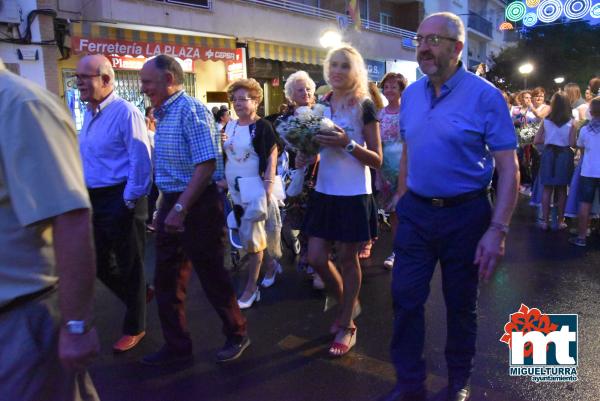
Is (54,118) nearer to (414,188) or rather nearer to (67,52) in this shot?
(414,188)

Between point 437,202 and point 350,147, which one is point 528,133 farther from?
point 437,202

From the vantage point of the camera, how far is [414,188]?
290cm

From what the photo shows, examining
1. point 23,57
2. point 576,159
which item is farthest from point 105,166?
point 23,57

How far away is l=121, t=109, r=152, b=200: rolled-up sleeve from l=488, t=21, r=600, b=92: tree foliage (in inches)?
1190

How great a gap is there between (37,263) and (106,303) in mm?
3428

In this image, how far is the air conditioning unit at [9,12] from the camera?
10180 mm

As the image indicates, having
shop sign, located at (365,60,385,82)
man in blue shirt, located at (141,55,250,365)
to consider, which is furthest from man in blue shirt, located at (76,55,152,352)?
shop sign, located at (365,60,385,82)

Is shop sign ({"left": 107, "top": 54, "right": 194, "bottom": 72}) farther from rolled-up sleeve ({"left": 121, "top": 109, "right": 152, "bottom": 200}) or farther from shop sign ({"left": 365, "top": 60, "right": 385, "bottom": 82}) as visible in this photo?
shop sign ({"left": 365, "top": 60, "right": 385, "bottom": 82})

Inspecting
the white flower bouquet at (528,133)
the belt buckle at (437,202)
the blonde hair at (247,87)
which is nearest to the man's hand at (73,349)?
A: the belt buckle at (437,202)

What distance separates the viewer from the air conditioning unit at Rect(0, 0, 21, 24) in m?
10.2

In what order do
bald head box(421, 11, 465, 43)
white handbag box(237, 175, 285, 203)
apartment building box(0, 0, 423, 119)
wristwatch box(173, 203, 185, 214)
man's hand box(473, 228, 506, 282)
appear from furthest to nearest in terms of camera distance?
apartment building box(0, 0, 423, 119) < white handbag box(237, 175, 285, 203) < wristwatch box(173, 203, 185, 214) < bald head box(421, 11, 465, 43) < man's hand box(473, 228, 506, 282)

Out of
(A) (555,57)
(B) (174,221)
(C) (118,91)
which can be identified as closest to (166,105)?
(B) (174,221)

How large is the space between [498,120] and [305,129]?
1.18m

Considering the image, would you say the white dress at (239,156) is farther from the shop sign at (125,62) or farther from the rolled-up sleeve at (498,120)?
the shop sign at (125,62)
